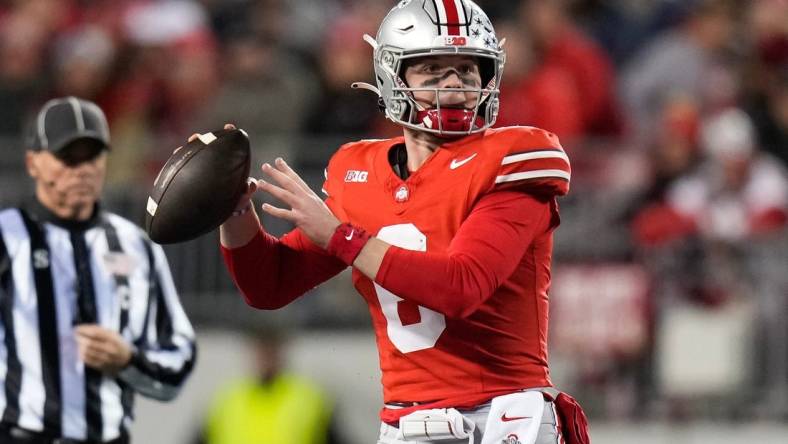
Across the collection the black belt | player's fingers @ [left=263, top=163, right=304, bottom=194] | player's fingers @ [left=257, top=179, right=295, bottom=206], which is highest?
player's fingers @ [left=263, top=163, right=304, bottom=194]

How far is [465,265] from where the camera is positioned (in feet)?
12.6

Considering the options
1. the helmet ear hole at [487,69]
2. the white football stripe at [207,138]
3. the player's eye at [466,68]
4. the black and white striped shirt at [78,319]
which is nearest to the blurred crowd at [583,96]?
the black and white striped shirt at [78,319]

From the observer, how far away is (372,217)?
4.16 metres

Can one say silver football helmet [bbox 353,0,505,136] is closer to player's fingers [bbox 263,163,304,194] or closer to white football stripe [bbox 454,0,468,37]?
white football stripe [bbox 454,0,468,37]

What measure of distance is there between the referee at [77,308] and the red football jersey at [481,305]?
4.41ft

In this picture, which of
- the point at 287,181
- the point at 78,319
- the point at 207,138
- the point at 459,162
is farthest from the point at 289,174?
the point at 78,319

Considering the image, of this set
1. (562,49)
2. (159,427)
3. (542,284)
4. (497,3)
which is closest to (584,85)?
(562,49)

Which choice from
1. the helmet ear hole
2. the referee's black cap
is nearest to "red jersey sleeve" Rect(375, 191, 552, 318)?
the helmet ear hole

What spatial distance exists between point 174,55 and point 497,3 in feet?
6.70

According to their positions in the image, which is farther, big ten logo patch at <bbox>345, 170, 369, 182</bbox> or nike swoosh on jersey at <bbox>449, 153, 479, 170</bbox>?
big ten logo patch at <bbox>345, 170, 369, 182</bbox>

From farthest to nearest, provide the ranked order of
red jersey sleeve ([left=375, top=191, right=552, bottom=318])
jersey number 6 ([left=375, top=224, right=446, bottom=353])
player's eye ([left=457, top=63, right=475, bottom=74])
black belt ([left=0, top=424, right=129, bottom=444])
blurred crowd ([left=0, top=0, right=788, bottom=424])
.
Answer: blurred crowd ([left=0, top=0, right=788, bottom=424]), black belt ([left=0, top=424, right=129, bottom=444]), player's eye ([left=457, top=63, right=475, bottom=74]), jersey number 6 ([left=375, top=224, right=446, bottom=353]), red jersey sleeve ([left=375, top=191, right=552, bottom=318])

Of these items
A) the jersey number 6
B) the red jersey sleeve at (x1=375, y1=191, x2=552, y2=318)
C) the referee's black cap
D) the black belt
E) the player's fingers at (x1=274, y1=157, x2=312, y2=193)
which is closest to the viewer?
the red jersey sleeve at (x1=375, y1=191, x2=552, y2=318)

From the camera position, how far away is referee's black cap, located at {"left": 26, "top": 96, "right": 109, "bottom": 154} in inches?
207

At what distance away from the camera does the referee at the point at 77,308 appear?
510 centimetres
